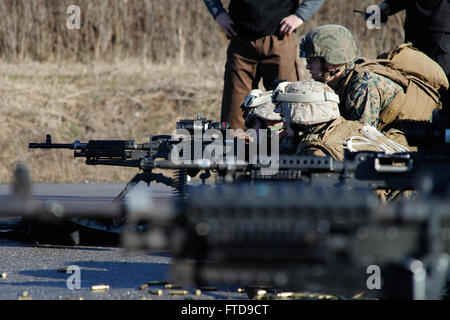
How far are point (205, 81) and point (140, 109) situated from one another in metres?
1.64

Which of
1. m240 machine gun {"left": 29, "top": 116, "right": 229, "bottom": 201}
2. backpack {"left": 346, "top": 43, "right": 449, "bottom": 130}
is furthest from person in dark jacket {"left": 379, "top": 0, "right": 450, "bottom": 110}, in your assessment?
m240 machine gun {"left": 29, "top": 116, "right": 229, "bottom": 201}

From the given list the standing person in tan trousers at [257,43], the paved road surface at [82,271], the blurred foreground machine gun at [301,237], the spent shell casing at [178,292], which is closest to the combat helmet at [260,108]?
the paved road surface at [82,271]

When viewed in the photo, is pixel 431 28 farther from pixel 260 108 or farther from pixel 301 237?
pixel 301 237

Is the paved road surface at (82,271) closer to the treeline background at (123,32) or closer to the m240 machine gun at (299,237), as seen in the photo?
the m240 machine gun at (299,237)

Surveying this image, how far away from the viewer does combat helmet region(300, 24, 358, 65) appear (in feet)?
22.0

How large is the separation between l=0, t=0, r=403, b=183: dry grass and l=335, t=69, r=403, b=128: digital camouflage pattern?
6860 mm

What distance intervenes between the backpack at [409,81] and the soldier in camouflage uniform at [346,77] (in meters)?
0.07

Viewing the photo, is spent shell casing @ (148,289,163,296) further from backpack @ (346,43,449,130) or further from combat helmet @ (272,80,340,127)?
backpack @ (346,43,449,130)

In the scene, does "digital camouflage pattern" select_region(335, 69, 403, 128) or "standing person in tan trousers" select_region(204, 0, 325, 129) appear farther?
"standing person in tan trousers" select_region(204, 0, 325, 129)

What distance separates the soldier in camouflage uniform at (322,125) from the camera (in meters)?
5.09

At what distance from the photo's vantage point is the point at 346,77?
6.48 metres
